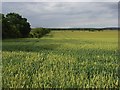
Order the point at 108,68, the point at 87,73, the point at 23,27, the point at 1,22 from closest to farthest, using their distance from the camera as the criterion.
Result: 1. the point at 87,73
2. the point at 108,68
3. the point at 1,22
4. the point at 23,27

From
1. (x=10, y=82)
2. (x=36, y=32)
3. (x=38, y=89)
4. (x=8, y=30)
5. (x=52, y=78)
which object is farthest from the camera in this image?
(x=36, y=32)

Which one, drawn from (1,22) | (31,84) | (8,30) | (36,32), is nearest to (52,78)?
(31,84)

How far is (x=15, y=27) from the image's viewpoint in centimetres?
7412

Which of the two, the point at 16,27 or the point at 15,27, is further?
the point at 16,27

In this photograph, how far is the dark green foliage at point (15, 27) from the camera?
230ft

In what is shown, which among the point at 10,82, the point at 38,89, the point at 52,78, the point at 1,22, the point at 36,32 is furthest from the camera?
the point at 36,32

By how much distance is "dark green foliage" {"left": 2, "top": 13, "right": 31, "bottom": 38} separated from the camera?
70.0 meters

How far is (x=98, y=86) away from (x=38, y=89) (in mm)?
1987

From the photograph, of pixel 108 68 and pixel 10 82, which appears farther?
pixel 108 68

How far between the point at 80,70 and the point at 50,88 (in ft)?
13.9

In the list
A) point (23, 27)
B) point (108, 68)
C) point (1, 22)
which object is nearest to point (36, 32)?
point (23, 27)

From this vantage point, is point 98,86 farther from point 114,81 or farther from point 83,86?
point 114,81

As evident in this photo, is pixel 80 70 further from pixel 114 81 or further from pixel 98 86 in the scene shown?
pixel 98 86

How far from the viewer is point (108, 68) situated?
15492 millimetres
